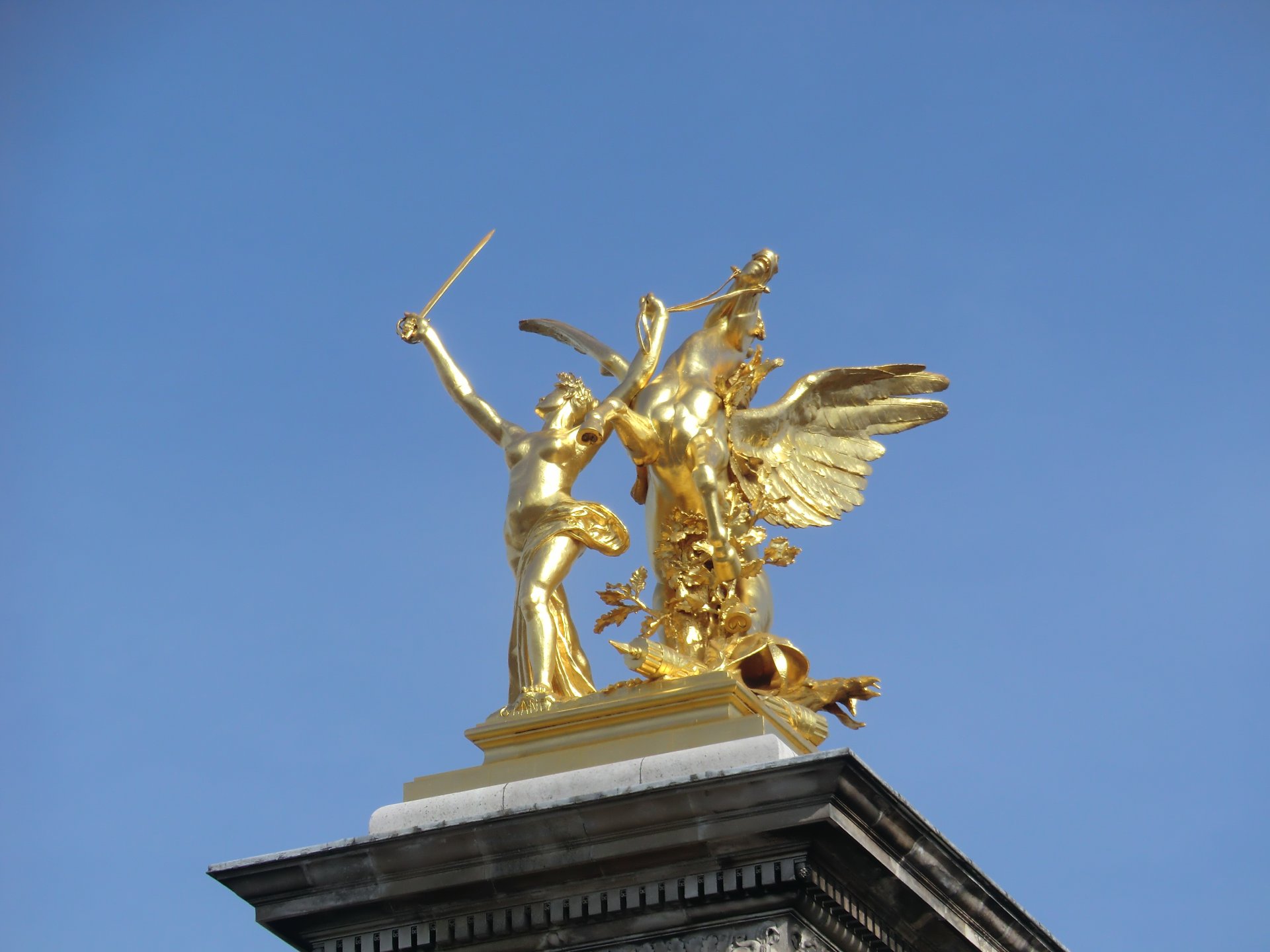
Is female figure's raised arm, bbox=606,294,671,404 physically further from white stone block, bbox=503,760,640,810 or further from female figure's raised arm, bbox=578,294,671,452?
white stone block, bbox=503,760,640,810

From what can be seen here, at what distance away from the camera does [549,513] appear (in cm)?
1605

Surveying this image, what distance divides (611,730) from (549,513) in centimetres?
183

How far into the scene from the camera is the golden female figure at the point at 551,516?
51.3 feet

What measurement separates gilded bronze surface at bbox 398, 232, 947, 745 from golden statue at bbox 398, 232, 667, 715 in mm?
12

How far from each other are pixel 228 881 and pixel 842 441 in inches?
221

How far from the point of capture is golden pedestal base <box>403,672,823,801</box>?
48.2 feet

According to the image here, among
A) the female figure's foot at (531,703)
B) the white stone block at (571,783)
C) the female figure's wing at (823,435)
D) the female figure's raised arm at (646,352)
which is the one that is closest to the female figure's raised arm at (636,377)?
the female figure's raised arm at (646,352)

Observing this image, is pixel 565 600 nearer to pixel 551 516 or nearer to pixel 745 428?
pixel 551 516

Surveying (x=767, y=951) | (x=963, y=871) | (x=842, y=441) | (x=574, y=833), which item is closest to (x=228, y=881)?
(x=574, y=833)

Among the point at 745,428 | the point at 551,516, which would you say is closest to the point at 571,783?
the point at 551,516

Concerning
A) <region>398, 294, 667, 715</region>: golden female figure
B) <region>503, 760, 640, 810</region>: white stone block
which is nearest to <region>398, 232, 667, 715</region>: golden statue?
<region>398, 294, 667, 715</region>: golden female figure

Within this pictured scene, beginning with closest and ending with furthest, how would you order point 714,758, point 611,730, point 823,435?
point 714,758 < point 611,730 < point 823,435

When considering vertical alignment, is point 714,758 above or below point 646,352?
below

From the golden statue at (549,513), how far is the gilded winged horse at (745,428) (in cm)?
27
